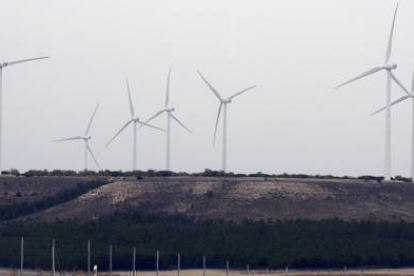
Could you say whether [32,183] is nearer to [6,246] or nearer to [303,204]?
[303,204]

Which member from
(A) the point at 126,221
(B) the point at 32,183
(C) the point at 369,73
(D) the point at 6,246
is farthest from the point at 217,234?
(B) the point at 32,183

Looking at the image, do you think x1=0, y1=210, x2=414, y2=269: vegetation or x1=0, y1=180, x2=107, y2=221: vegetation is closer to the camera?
x1=0, y1=210, x2=414, y2=269: vegetation

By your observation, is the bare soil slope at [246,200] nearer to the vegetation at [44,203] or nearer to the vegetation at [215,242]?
the vegetation at [44,203]

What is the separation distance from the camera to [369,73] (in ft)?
474

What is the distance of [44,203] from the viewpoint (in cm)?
14875

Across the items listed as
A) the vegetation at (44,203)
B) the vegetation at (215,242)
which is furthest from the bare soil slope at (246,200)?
the vegetation at (215,242)

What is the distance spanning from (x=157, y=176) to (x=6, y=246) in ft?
226

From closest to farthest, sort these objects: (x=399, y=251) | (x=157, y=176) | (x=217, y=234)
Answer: (x=399, y=251), (x=217, y=234), (x=157, y=176)

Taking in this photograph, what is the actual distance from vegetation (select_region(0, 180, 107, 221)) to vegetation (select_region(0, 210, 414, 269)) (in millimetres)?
15950

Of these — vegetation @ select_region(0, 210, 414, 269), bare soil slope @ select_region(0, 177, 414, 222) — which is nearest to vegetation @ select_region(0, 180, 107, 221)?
bare soil slope @ select_region(0, 177, 414, 222)

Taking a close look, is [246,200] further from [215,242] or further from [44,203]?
[215,242]

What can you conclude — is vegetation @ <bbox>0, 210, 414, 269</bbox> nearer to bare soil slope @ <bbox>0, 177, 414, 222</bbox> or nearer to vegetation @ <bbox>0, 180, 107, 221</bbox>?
bare soil slope @ <bbox>0, 177, 414, 222</bbox>

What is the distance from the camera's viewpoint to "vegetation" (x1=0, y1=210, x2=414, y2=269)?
9681cm

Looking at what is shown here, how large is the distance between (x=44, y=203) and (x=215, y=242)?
44.2m
